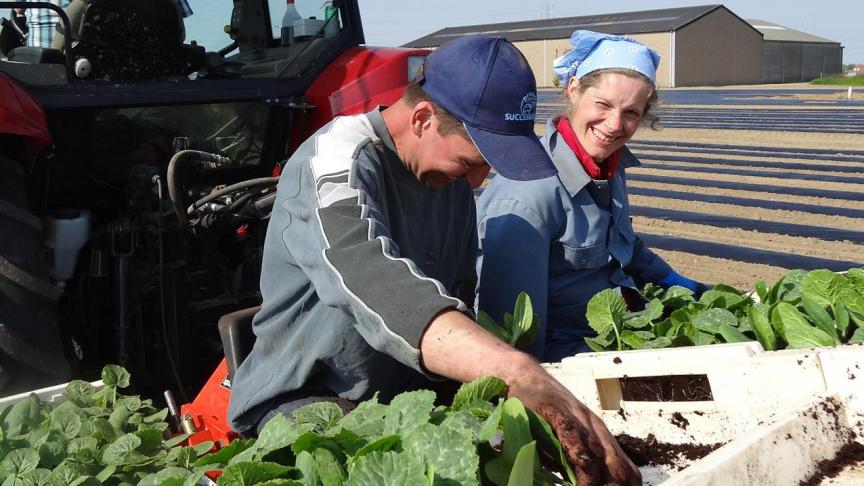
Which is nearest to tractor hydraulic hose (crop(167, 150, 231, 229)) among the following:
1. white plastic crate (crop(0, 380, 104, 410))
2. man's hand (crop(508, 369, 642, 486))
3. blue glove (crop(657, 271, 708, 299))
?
white plastic crate (crop(0, 380, 104, 410))

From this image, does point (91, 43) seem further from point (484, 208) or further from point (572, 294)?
point (572, 294)

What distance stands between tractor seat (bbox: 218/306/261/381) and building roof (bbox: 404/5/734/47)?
3514cm

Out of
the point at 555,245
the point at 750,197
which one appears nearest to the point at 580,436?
the point at 555,245

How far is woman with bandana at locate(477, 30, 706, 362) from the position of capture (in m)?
2.36

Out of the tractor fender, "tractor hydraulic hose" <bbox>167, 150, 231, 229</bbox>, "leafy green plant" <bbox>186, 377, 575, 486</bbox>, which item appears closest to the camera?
"leafy green plant" <bbox>186, 377, 575, 486</bbox>

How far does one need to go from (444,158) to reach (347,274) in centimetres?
42

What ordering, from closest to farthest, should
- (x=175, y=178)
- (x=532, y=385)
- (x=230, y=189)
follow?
(x=532, y=385) → (x=175, y=178) → (x=230, y=189)

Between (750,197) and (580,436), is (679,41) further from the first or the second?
(580,436)

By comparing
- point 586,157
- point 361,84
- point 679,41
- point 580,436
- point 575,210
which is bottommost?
point 580,436

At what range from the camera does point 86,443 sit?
1.67m

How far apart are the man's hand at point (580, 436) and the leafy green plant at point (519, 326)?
54cm

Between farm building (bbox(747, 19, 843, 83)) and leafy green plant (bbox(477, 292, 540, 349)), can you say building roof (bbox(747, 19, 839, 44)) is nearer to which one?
farm building (bbox(747, 19, 843, 83))

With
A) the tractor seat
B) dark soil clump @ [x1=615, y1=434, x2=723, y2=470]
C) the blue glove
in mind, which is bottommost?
dark soil clump @ [x1=615, y1=434, x2=723, y2=470]

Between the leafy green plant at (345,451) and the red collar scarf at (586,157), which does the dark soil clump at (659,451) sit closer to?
the leafy green plant at (345,451)
